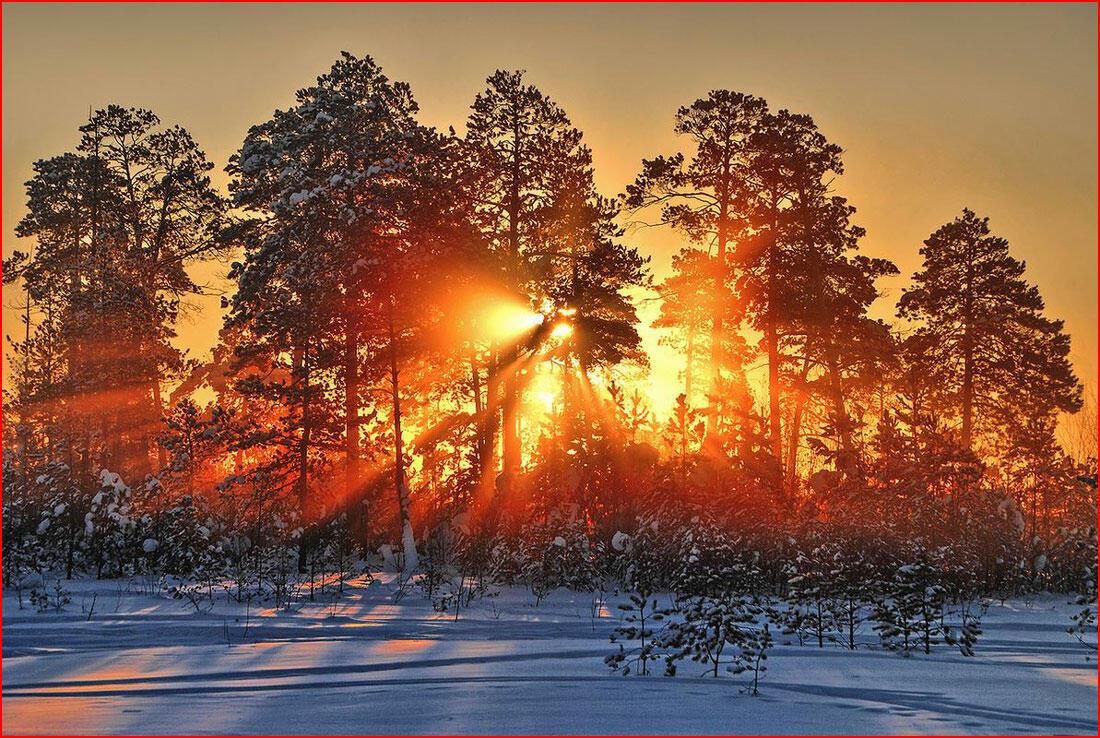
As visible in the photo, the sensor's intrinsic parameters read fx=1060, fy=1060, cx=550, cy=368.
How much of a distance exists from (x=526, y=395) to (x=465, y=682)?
20399 millimetres

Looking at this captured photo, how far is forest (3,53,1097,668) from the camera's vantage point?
1703cm

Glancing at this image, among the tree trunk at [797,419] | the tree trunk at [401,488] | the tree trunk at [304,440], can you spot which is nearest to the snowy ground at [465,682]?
the tree trunk at [401,488]

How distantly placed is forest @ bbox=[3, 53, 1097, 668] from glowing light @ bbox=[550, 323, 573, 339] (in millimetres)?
316

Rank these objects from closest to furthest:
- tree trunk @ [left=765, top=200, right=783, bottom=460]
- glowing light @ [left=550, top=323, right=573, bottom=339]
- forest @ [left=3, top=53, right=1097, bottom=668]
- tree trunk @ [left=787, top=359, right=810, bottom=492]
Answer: forest @ [left=3, top=53, right=1097, bottom=668] < glowing light @ [left=550, top=323, right=573, bottom=339] < tree trunk @ [left=765, top=200, right=783, bottom=460] < tree trunk @ [left=787, top=359, right=810, bottom=492]

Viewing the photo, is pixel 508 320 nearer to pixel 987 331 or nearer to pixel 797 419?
pixel 797 419

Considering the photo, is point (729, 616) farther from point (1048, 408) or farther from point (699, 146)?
point (1048, 408)

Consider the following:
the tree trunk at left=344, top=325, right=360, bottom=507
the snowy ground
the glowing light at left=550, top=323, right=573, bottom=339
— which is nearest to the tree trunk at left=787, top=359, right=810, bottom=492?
the glowing light at left=550, top=323, right=573, bottom=339

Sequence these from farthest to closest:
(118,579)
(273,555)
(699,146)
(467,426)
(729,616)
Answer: (699,146) → (467,426) → (273,555) → (118,579) → (729,616)

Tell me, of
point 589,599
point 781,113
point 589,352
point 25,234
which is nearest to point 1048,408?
point 781,113

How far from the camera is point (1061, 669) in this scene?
36.9 ft

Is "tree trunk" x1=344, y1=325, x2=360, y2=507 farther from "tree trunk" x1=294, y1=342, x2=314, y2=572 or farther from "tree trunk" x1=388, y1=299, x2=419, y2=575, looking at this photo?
"tree trunk" x1=388, y1=299, x2=419, y2=575

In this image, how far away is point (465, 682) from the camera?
10.2 metres

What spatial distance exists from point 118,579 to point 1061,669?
1556cm

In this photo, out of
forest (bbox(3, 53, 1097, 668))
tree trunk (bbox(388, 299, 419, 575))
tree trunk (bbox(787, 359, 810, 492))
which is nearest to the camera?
forest (bbox(3, 53, 1097, 668))
